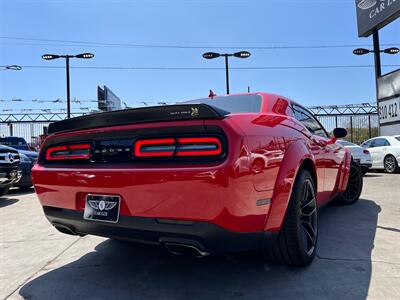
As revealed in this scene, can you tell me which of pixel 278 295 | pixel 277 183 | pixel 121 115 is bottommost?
pixel 278 295

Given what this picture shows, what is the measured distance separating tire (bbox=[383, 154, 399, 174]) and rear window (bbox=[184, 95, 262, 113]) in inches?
395

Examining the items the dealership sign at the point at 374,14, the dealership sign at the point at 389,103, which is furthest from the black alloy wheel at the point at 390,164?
the dealership sign at the point at 374,14

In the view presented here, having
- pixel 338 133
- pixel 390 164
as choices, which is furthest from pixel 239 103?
pixel 390 164

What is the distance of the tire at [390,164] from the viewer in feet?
39.1

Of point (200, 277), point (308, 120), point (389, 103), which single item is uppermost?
Answer: point (389, 103)

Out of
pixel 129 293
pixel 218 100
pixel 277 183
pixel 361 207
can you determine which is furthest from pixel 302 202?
pixel 361 207

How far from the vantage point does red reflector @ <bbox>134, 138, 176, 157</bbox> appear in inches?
95.0

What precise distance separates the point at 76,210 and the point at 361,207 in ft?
14.0

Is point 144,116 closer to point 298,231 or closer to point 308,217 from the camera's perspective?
point 298,231

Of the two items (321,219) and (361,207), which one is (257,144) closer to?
(321,219)

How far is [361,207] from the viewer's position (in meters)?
5.57

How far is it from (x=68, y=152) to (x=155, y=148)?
33.5 inches

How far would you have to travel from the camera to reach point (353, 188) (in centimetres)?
580

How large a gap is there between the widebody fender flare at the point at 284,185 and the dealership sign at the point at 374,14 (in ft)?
53.4
